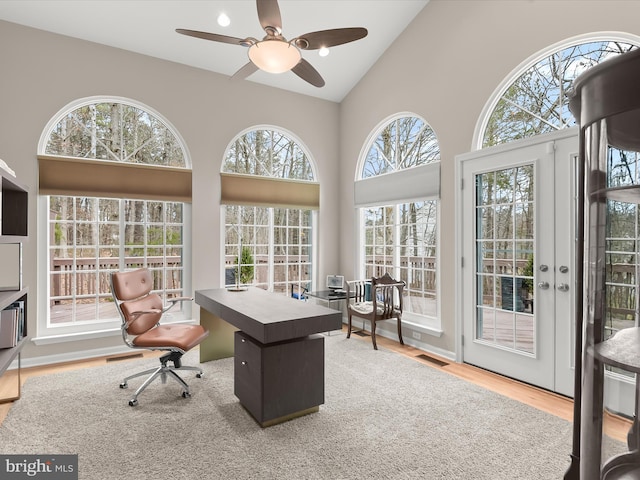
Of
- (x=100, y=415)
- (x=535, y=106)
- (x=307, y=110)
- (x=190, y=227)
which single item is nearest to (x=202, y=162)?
(x=190, y=227)

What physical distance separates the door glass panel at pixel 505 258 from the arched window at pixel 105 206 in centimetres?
336

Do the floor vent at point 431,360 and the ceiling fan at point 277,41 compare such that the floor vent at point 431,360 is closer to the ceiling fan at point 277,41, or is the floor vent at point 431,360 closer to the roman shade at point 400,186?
the roman shade at point 400,186

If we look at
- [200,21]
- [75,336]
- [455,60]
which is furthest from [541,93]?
[75,336]

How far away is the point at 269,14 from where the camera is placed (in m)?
2.20

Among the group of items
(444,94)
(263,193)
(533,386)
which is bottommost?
(533,386)

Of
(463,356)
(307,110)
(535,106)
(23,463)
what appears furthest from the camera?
(307,110)

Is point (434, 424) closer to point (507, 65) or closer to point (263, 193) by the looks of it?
point (507, 65)

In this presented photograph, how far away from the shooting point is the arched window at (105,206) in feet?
12.3

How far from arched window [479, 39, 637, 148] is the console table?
2471 mm

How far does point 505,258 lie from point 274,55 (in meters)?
2.68

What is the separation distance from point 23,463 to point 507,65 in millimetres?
4574

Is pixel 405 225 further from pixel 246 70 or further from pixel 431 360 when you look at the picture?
pixel 246 70

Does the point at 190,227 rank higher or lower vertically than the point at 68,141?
lower

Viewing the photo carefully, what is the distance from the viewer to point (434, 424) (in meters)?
2.43
